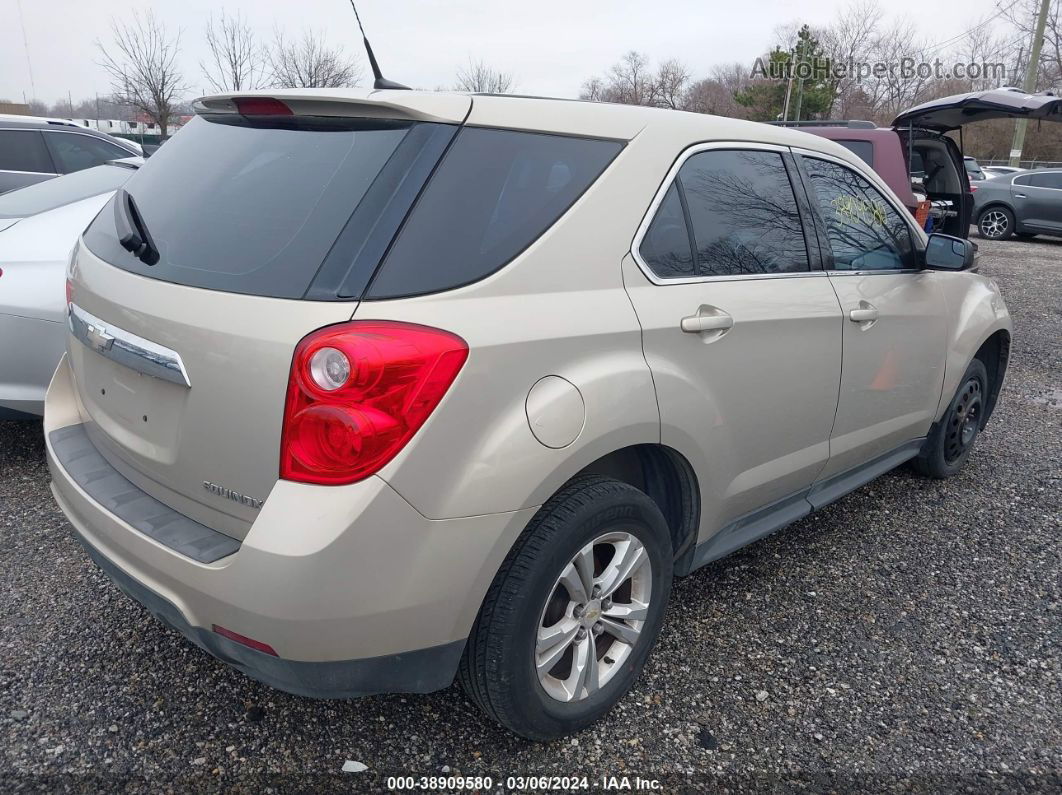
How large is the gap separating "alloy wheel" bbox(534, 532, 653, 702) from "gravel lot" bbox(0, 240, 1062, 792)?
20cm

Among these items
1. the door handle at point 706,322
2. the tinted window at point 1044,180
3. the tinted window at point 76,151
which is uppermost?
the door handle at point 706,322

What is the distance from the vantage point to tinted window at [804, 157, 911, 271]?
3.12m

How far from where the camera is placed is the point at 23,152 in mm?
8242

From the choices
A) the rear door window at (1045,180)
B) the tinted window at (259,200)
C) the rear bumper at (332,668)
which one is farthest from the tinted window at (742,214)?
the rear door window at (1045,180)

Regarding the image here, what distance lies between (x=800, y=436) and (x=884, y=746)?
3.34 ft

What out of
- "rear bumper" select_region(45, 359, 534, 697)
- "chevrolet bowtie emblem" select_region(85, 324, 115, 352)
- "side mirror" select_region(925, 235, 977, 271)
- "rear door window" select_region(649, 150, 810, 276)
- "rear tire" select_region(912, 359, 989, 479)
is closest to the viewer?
"rear bumper" select_region(45, 359, 534, 697)

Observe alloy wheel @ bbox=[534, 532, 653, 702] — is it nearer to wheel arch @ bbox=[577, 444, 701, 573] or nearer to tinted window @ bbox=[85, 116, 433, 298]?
wheel arch @ bbox=[577, 444, 701, 573]

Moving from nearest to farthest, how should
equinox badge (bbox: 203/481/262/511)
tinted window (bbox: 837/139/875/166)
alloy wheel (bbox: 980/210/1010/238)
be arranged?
equinox badge (bbox: 203/481/262/511) → tinted window (bbox: 837/139/875/166) → alloy wheel (bbox: 980/210/1010/238)

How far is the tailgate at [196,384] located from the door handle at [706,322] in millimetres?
997

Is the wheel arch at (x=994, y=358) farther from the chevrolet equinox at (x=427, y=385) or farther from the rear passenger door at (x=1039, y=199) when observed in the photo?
the rear passenger door at (x=1039, y=199)

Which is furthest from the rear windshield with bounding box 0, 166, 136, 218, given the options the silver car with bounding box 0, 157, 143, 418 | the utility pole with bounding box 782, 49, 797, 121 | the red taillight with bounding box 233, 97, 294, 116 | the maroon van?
the utility pole with bounding box 782, 49, 797, 121

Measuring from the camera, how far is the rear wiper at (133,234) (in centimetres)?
220

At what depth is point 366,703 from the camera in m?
2.48

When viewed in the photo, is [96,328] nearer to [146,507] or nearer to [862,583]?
[146,507]
